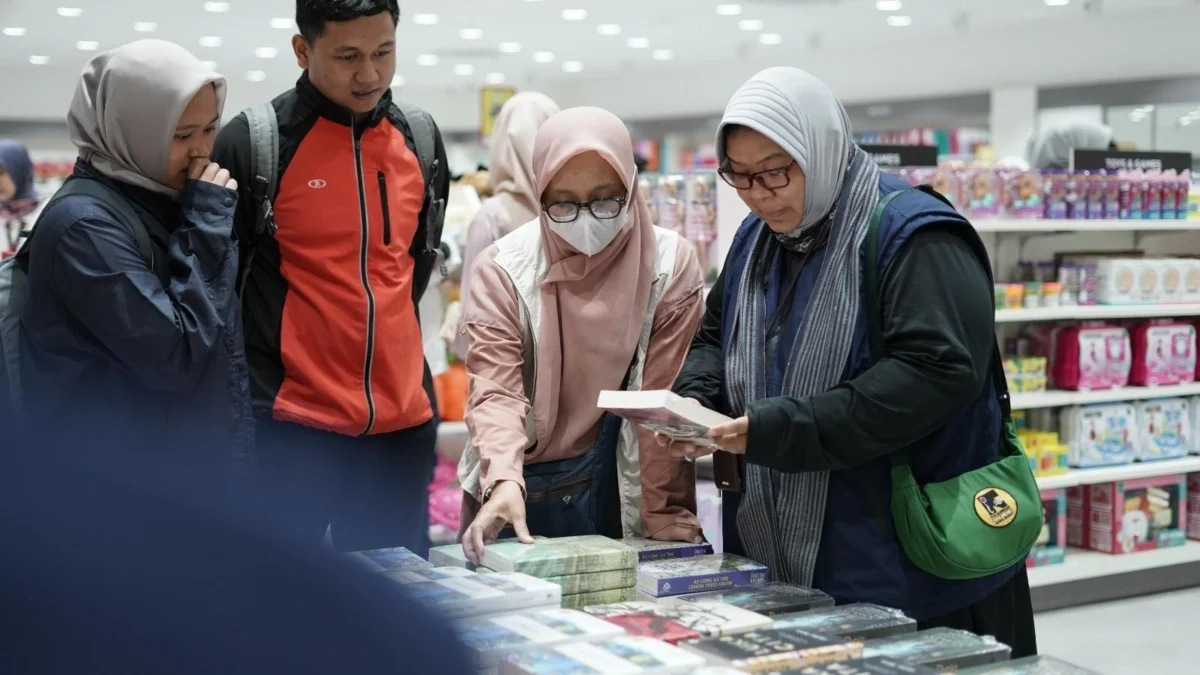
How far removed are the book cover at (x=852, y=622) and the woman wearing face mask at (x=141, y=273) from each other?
47.1 inches

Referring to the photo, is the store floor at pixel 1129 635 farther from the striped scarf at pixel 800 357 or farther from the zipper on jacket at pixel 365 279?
the zipper on jacket at pixel 365 279

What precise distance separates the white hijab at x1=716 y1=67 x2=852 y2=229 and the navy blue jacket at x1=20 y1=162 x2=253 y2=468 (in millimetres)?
1037

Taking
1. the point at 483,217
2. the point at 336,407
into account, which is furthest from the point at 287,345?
the point at 483,217

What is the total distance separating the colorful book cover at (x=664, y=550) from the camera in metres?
2.18

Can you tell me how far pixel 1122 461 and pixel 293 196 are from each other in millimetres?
4342

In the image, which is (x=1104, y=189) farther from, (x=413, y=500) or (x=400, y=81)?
(x=400, y=81)

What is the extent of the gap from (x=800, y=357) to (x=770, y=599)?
41cm

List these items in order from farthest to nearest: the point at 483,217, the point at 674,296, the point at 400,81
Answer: the point at 400,81
the point at 483,217
the point at 674,296

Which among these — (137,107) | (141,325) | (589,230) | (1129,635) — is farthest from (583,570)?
(1129,635)

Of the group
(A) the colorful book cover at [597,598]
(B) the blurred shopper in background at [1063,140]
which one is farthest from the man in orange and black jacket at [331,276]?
(B) the blurred shopper in background at [1063,140]

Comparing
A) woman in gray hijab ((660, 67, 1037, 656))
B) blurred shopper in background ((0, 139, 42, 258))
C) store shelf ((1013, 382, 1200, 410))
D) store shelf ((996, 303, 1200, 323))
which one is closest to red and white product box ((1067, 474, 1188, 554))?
store shelf ((1013, 382, 1200, 410))

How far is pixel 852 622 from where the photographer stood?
1.82 metres

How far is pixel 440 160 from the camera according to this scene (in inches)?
117

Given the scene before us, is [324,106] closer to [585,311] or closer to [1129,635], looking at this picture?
[585,311]
